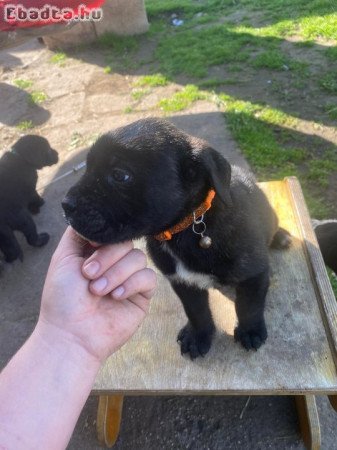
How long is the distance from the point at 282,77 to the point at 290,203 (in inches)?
137

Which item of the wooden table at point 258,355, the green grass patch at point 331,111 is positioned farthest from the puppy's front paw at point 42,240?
the green grass patch at point 331,111

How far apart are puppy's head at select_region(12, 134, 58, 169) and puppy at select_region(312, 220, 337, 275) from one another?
2.84 metres

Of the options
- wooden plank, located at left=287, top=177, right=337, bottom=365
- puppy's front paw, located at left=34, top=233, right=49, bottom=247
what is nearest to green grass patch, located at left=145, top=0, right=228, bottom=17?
puppy's front paw, located at left=34, top=233, right=49, bottom=247

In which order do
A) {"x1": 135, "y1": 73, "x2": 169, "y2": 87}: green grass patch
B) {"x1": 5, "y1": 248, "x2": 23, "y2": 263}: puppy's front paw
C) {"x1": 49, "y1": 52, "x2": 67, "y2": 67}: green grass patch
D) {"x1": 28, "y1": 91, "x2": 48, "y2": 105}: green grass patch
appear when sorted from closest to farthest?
1. {"x1": 5, "y1": 248, "x2": 23, "y2": 263}: puppy's front paw
2. {"x1": 135, "y1": 73, "x2": 169, "y2": 87}: green grass patch
3. {"x1": 28, "y1": 91, "x2": 48, "y2": 105}: green grass patch
4. {"x1": 49, "y1": 52, "x2": 67, "y2": 67}: green grass patch

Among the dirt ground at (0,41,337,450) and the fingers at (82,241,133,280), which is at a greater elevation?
the fingers at (82,241,133,280)

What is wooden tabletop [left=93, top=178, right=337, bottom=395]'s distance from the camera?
7.59 feet

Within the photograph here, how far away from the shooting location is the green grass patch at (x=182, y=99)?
243 inches

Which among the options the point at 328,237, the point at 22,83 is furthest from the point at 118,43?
the point at 328,237

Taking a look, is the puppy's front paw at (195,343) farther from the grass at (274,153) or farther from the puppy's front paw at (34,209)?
the puppy's front paw at (34,209)

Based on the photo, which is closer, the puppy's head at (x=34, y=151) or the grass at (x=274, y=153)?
the grass at (x=274, y=153)

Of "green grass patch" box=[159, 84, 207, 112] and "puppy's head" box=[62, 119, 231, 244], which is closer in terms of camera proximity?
"puppy's head" box=[62, 119, 231, 244]

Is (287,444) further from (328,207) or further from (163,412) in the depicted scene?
(328,207)

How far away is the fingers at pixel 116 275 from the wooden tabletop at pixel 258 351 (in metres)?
0.91

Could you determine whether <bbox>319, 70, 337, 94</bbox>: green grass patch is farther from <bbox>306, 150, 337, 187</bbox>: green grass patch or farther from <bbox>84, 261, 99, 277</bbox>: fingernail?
<bbox>84, 261, 99, 277</bbox>: fingernail
